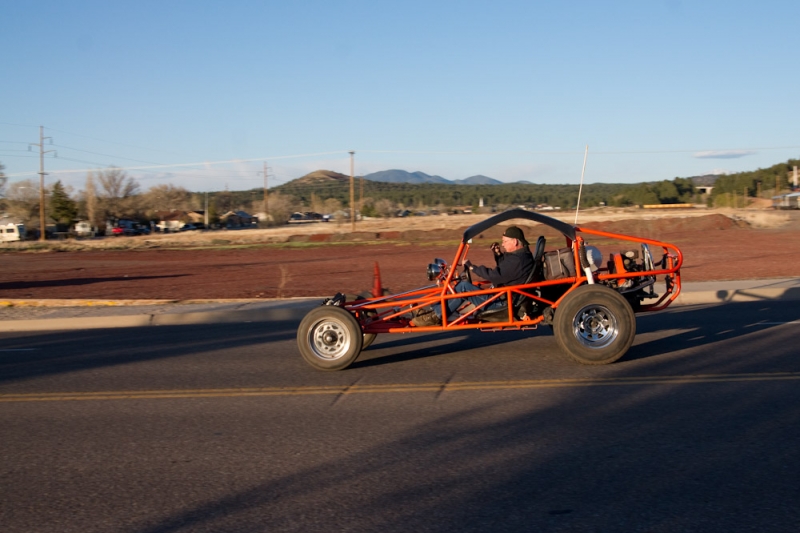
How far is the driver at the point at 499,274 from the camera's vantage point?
8984 mm

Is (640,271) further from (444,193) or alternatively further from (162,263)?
(444,193)

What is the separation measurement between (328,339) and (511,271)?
2.21m

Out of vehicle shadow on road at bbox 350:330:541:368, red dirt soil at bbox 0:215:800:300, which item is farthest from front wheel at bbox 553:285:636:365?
red dirt soil at bbox 0:215:800:300

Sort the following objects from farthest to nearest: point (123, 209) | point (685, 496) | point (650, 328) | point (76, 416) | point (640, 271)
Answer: point (123, 209)
point (650, 328)
point (640, 271)
point (76, 416)
point (685, 496)

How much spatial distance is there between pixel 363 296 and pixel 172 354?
2.77 m

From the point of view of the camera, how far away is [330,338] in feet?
29.4

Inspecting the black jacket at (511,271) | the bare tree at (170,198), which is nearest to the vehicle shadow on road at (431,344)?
the black jacket at (511,271)

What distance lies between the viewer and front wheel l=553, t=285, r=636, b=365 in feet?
28.0

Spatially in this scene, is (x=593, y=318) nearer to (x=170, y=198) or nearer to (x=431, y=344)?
(x=431, y=344)

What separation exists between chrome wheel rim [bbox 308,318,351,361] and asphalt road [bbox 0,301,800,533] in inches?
10.4

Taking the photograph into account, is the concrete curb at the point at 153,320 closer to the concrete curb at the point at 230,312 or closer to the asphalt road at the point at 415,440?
the concrete curb at the point at 230,312

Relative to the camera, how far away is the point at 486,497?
4977mm

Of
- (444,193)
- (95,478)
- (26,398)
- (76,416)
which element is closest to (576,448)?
(95,478)

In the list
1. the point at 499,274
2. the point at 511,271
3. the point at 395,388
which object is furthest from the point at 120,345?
the point at 511,271
